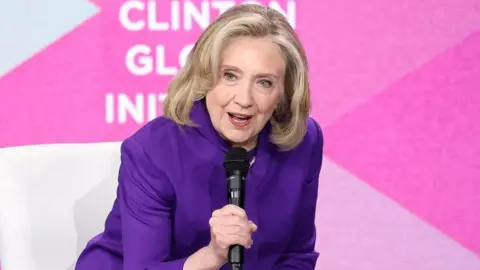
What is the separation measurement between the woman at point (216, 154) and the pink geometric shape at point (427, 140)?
90 cm

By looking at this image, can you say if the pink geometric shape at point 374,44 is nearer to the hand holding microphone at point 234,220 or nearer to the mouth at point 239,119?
the mouth at point 239,119

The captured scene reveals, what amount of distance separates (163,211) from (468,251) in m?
1.41

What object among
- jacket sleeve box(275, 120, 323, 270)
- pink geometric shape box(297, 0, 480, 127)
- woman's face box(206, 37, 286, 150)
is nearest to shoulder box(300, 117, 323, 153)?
jacket sleeve box(275, 120, 323, 270)

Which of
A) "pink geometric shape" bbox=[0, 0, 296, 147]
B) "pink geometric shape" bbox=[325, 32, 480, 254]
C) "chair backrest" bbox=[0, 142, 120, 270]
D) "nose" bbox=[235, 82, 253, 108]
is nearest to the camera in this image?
"nose" bbox=[235, 82, 253, 108]

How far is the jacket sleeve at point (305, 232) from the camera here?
1.55 meters

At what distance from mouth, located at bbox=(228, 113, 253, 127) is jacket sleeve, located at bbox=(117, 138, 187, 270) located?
0.50 feet

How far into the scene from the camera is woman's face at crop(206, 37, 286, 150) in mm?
1351

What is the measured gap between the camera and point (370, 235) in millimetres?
2480

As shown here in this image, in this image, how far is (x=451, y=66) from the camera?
2.41 metres

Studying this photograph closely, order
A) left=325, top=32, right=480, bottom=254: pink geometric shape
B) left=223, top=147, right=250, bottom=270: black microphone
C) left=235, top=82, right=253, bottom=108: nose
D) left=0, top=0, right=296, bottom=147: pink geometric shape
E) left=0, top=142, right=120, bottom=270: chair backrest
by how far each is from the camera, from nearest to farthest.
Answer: left=223, top=147, right=250, bottom=270: black microphone < left=235, top=82, right=253, bottom=108: nose < left=0, top=142, right=120, bottom=270: chair backrest < left=0, top=0, right=296, bottom=147: pink geometric shape < left=325, top=32, right=480, bottom=254: pink geometric shape

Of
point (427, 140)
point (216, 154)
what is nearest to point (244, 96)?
point (216, 154)

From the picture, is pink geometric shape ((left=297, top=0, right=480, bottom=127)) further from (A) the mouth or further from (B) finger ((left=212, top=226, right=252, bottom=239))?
(B) finger ((left=212, top=226, right=252, bottom=239))

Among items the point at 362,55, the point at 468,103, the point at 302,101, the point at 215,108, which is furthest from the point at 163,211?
the point at 468,103

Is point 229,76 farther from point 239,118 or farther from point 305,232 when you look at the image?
point 305,232
